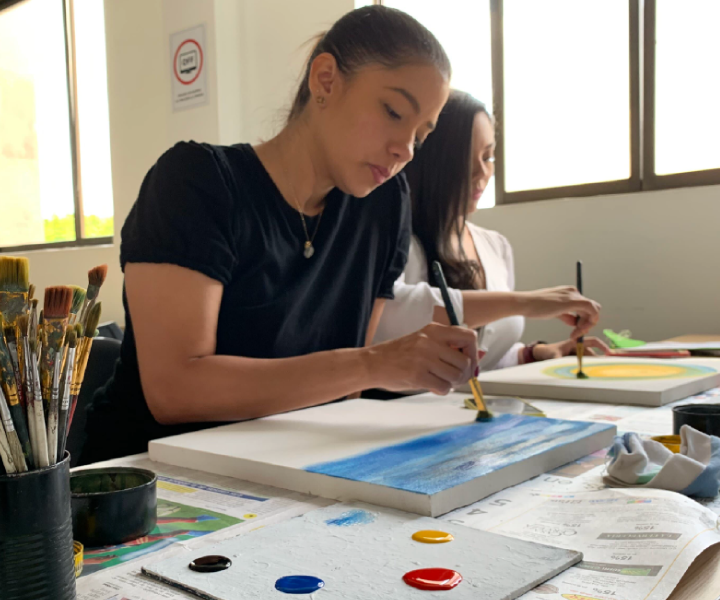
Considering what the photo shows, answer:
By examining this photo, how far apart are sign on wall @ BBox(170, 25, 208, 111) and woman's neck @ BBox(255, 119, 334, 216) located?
204cm

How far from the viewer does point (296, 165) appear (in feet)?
3.89

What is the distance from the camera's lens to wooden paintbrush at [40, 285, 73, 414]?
40cm

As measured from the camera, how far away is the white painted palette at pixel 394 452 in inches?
23.8

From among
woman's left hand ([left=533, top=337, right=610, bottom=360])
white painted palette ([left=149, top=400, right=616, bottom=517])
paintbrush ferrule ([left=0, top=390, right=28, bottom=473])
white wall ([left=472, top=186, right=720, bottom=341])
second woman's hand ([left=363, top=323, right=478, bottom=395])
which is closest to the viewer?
paintbrush ferrule ([left=0, top=390, right=28, bottom=473])

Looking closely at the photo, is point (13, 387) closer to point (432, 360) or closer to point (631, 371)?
point (432, 360)

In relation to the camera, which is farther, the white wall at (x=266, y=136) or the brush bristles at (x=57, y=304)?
the white wall at (x=266, y=136)

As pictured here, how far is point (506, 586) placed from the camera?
429 millimetres

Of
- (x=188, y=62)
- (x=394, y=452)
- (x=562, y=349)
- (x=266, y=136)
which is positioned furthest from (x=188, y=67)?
(x=394, y=452)

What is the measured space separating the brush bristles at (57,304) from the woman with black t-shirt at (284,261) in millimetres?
543

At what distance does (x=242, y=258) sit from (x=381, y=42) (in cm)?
39

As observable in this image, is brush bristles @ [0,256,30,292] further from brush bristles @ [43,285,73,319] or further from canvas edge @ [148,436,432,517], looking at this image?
canvas edge @ [148,436,432,517]

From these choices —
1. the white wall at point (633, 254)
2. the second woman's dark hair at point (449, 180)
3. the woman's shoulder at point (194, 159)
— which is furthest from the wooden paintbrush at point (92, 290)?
the white wall at point (633, 254)

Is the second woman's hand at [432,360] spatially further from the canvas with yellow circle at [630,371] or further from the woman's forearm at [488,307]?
the woman's forearm at [488,307]

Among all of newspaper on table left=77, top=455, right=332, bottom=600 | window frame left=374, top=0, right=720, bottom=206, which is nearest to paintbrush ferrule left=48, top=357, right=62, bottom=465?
newspaper on table left=77, top=455, right=332, bottom=600
